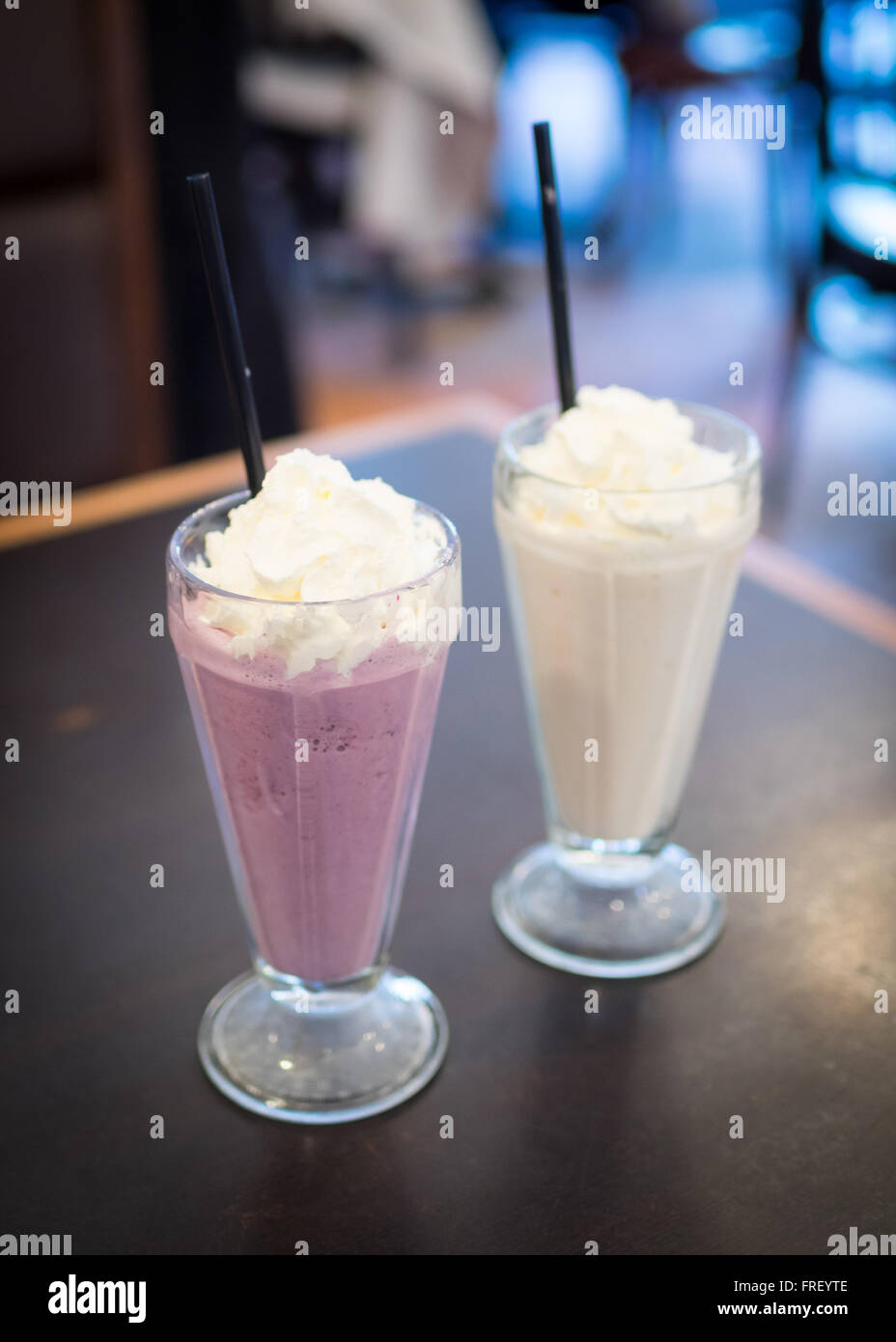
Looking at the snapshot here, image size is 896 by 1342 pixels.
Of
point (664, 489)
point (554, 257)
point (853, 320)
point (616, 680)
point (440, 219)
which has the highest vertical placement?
point (554, 257)

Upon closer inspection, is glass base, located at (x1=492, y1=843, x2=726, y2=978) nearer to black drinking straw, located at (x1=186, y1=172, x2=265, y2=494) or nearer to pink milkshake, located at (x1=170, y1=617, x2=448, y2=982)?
pink milkshake, located at (x1=170, y1=617, x2=448, y2=982)

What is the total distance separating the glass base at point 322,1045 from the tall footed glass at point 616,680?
0.09 metres

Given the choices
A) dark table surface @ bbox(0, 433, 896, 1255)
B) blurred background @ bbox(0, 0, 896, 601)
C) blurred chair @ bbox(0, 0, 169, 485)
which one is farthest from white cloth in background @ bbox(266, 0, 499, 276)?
dark table surface @ bbox(0, 433, 896, 1255)

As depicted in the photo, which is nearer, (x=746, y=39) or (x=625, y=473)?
(x=625, y=473)

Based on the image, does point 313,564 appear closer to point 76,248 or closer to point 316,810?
point 316,810

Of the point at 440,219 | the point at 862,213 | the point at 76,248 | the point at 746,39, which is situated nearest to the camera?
the point at 76,248

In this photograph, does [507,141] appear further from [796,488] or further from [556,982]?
[556,982]

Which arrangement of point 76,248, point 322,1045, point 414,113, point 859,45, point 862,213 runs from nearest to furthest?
point 322,1045, point 76,248, point 859,45, point 862,213, point 414,113

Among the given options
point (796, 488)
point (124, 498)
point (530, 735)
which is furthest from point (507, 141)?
point (530, 735)

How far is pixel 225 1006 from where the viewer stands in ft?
2.50

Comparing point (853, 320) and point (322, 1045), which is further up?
point (322, 1045)

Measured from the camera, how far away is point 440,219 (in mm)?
3281

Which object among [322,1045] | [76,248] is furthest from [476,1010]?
[76,248]

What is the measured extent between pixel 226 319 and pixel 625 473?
0.23 metres
